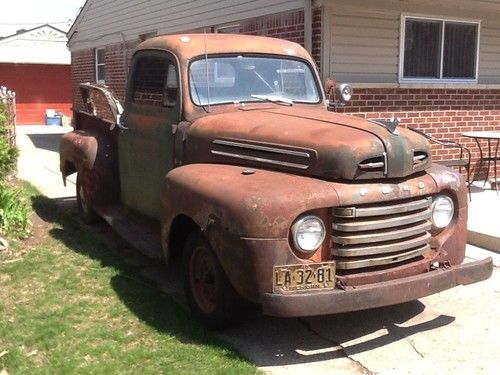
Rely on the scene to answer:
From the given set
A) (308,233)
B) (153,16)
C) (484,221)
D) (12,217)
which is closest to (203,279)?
(308,233)

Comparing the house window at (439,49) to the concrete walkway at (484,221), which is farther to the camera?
the house window at (439,49)

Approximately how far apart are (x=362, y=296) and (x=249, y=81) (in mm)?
2269

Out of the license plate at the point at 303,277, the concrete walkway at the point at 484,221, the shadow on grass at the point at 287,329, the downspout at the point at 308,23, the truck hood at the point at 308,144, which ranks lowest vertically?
the shadow on grass at the point at 287,329

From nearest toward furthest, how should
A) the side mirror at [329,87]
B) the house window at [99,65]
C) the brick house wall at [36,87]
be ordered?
the side mirror at [329,87] < the house window at [99,65] < the brick house wall at [36,87]

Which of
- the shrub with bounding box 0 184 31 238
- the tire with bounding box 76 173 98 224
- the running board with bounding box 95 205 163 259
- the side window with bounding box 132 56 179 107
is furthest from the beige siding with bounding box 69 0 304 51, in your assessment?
the shrub with bounding box 0 184 31 238

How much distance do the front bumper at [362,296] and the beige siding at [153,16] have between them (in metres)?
5.17

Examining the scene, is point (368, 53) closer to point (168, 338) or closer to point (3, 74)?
point (168, 338)

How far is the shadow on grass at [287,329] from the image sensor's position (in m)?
4.18

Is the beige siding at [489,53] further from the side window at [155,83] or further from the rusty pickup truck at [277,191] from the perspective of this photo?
the side window at [155,83]

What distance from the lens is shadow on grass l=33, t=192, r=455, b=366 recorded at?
4176 millimetres

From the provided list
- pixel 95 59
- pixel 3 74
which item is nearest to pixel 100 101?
pixel 95 59

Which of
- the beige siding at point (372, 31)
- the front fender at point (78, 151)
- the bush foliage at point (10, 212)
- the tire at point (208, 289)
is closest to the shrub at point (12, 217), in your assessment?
the bush foliage at point (10, 212)

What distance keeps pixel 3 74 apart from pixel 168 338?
2625 centimetres

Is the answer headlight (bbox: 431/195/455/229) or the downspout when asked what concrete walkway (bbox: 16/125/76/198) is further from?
headlight (bbox: 431/195/455/229)
